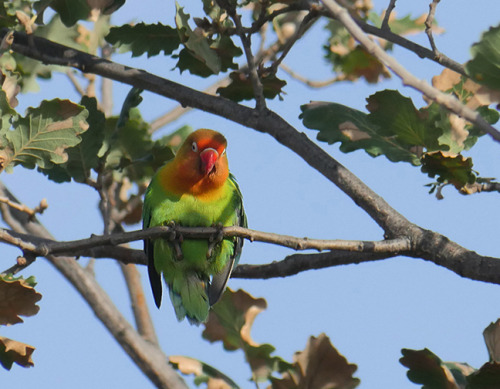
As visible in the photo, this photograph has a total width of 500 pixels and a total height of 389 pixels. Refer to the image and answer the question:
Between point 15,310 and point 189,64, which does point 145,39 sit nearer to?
point 189,64

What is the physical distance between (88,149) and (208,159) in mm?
631

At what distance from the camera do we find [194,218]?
3594 millimetres

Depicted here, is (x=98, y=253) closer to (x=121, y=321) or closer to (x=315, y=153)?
(x=121, y=321)

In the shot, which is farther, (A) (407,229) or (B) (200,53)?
(B) (200,53)

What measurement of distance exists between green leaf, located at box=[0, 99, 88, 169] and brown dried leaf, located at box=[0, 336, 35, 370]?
0.67 meters

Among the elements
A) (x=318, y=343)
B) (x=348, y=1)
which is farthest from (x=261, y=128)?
(x=348, y=1)

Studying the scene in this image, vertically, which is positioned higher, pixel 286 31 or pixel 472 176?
pixel 286 31

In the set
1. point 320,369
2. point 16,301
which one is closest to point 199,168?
point 16,301

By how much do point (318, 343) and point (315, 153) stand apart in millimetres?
644

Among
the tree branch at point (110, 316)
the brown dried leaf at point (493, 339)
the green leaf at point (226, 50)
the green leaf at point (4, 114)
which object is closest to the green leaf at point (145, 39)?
the green leaf at point (226, 50)

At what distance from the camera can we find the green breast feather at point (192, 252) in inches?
142

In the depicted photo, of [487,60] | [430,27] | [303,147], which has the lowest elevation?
[487,60]

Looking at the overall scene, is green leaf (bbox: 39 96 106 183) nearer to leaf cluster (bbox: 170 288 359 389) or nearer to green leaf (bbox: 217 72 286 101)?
green leaf (bbox: 217 72 286 101)

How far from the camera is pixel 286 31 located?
14.2ft
